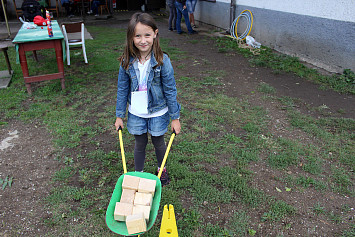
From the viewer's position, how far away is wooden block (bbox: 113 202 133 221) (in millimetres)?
1957

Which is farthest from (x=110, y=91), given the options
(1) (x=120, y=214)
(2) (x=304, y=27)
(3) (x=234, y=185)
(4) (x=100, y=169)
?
(2) (x=304, y=27)

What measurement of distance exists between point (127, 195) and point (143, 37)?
3.97 feet

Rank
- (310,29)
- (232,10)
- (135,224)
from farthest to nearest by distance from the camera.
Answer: (232,10) < (310,29) < (135,224)

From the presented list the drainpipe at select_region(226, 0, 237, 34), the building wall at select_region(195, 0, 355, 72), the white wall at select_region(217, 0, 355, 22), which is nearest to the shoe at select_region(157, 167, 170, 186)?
the building wall at select_region(195, 0, 355, 72)

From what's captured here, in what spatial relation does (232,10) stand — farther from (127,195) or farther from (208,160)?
(127,195)

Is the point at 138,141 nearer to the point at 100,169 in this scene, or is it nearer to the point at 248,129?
the point at 100,169

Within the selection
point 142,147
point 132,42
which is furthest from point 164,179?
point 132,42

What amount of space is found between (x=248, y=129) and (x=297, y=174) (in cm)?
102

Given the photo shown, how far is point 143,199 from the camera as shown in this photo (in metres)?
2.07

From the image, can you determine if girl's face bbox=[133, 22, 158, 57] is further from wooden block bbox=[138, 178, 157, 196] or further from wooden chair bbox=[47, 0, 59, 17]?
wooden chair bbox=[47, 0, 59, 17]

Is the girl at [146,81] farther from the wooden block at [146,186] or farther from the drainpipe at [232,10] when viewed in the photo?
the drainpipe at [232,10]

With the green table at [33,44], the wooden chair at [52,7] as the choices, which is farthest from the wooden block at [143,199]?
the wooden chair at [52,7]

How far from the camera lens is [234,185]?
10.0ft

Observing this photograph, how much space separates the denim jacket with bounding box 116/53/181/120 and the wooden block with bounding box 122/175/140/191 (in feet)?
2.14
